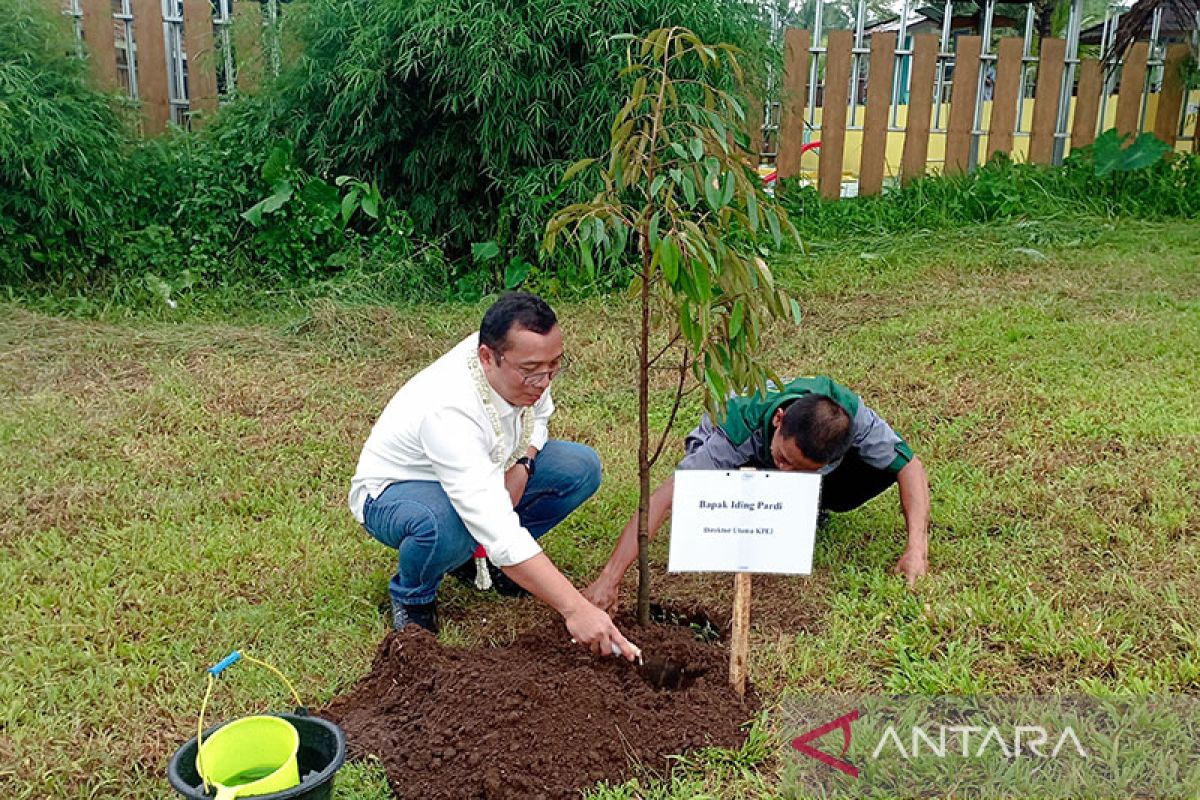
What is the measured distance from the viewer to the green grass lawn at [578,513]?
2652 mm

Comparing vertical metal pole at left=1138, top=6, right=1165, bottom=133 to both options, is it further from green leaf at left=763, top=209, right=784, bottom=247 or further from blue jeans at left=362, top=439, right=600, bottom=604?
blue jeans at left=362, top=439, right=600, bottom=604

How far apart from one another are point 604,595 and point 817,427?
2.35ft

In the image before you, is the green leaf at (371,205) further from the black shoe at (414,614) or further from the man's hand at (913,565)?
the man's hand at (913,565)

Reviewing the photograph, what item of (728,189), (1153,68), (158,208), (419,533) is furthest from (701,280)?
(1153,68)

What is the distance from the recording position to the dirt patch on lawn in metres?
2.30

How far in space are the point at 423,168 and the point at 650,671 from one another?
449 centimetres

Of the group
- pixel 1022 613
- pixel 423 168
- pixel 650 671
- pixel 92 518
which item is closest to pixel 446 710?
pixel 650 671

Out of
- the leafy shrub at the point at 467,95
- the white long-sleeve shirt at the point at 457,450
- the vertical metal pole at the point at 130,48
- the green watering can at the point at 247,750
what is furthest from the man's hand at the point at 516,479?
the vertical metal pole at the point at 130,48

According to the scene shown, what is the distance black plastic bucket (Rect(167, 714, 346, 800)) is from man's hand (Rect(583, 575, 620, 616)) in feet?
3.03

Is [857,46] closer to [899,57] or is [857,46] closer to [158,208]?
[899,57]

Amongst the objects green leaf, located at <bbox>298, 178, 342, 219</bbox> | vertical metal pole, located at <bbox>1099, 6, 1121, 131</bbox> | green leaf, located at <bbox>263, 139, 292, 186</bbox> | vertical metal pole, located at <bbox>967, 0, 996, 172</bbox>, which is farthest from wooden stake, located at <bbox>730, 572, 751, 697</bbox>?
vertical metal pole, located at <bbox>1099, 6, 1121, 131</bbox>

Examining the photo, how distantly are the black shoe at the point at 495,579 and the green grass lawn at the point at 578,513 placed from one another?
73 millimetres

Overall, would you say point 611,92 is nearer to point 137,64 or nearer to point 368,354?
point 368,354

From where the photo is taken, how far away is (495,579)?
336 cm
